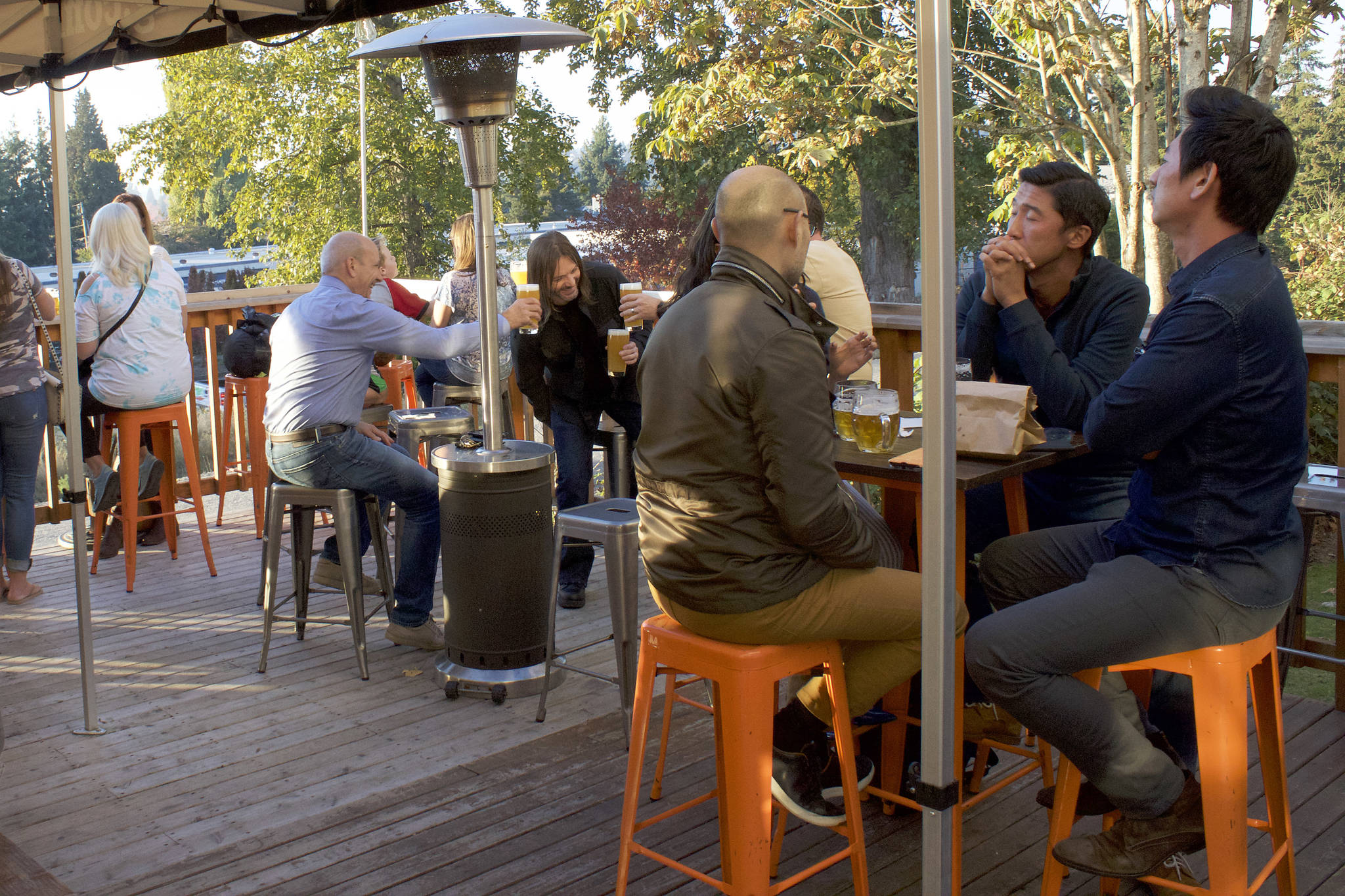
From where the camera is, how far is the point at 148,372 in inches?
196

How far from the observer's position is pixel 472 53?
3.38 m

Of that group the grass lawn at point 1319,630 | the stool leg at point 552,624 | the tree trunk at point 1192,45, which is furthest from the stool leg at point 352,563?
the tree trunk at point 1192,45

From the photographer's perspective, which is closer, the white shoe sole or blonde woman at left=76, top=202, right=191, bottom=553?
the white shoe sole

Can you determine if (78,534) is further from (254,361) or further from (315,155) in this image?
(315,155)

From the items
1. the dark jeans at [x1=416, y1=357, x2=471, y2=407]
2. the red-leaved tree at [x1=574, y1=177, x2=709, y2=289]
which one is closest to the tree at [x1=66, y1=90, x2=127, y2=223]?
the red-leaved tree at [x1=574, y1=177, x2=709, y2=289]

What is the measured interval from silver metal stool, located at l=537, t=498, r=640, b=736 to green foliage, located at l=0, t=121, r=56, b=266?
124 feet

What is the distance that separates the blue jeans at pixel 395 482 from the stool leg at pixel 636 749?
191 cm

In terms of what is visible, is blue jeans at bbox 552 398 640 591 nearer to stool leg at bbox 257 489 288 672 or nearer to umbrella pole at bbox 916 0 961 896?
stool leg at bbox 257 489 288 672

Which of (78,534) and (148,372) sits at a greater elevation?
(148,372)

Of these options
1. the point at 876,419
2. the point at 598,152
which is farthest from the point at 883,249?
the point at 598,152

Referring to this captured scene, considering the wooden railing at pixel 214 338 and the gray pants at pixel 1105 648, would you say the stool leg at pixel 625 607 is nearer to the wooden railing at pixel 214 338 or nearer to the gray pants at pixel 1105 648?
the gray pants at pixel 1105 648

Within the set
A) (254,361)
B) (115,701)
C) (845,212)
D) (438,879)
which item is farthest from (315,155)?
(438,879)

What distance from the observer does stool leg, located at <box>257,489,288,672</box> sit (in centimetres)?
395

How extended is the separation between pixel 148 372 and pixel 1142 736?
435 cm
